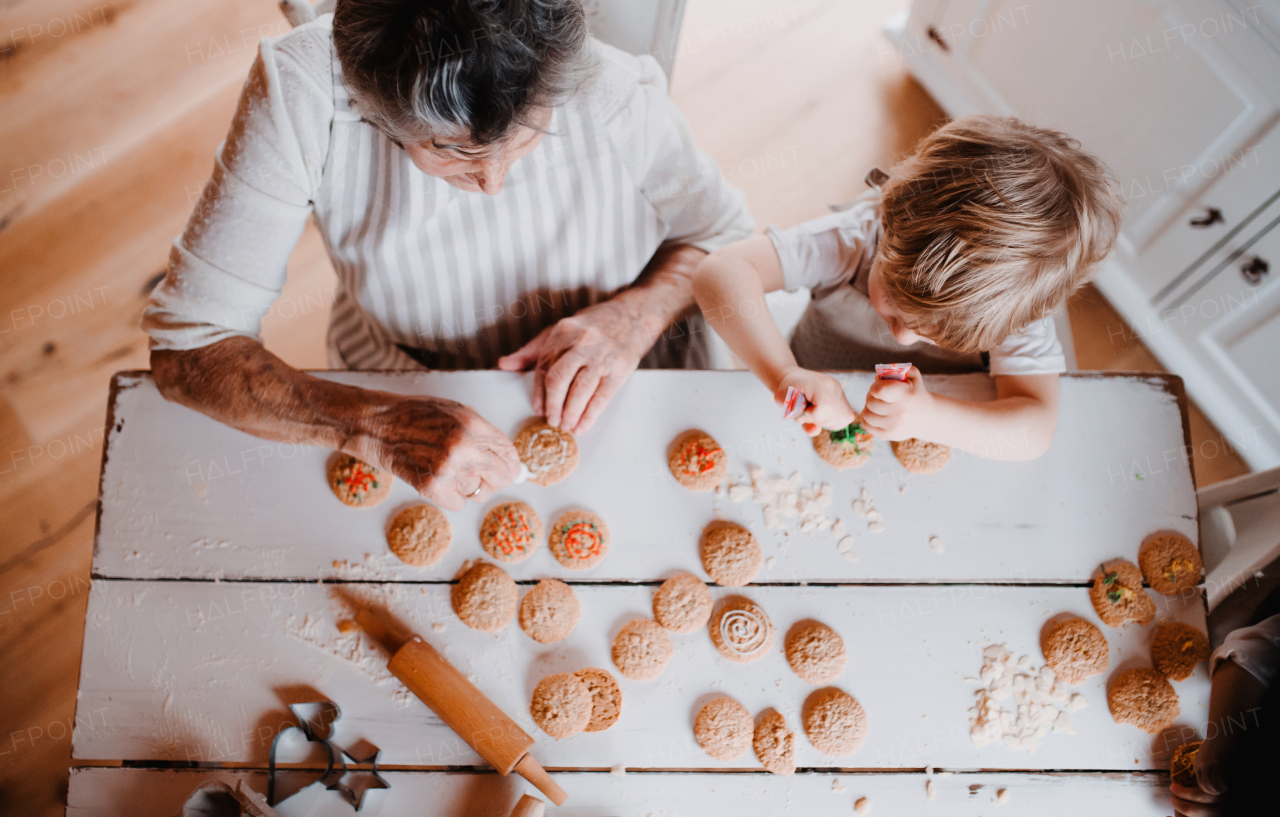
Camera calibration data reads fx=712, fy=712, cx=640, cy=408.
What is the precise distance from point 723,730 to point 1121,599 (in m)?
0.64

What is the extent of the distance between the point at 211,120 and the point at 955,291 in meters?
2.35

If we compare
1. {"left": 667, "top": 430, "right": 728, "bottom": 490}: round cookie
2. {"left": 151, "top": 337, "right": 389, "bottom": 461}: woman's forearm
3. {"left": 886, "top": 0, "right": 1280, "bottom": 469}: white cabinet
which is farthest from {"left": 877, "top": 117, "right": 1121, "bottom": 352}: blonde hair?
{"left": 886, "top": 0, "right": 1280, "bottom": 469}: white cabinet

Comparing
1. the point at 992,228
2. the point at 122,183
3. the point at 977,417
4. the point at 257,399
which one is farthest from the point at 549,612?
the point at 122,183

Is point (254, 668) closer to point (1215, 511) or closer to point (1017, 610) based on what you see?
point (1017, 610)

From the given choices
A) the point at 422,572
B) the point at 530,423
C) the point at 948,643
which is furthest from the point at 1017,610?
the point at 422,572

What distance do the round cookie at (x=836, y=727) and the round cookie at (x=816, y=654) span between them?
38mm

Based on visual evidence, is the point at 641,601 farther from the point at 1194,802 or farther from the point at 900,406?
the point at 1194,802

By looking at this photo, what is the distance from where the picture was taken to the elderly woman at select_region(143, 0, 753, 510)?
862mm

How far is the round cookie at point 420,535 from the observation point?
108 centimetres

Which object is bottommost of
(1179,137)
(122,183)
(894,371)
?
(122,183)

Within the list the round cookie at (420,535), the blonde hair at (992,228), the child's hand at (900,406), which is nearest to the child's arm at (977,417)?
the child's hand at (900,406)

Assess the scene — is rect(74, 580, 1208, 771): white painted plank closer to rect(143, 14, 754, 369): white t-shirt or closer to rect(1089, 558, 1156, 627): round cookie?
rect(1089, 558, 1156, 627): round cookie

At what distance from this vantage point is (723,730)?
1.02m

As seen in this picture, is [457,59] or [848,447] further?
[848,447]
